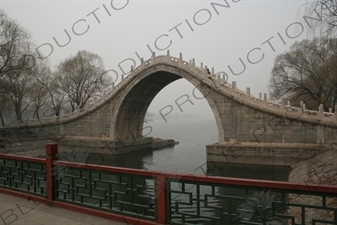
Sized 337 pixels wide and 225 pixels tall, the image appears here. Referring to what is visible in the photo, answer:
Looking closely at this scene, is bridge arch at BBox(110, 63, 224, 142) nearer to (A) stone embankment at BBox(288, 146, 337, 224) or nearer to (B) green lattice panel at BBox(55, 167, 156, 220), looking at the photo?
(A) stone embankment at BBox(288, 146, 337, 224)

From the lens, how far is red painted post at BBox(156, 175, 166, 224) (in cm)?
373

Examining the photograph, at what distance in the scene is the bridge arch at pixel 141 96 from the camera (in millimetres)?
18188

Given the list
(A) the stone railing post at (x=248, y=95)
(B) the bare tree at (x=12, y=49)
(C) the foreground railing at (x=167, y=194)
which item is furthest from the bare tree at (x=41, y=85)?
(C) the foreground railing at (x=167, y=194)

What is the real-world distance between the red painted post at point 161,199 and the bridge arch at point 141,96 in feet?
44.1

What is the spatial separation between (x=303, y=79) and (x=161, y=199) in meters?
22.8

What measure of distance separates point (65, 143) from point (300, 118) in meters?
18.9

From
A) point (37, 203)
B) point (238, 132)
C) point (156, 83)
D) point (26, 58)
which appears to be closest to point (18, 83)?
point (26, 58)

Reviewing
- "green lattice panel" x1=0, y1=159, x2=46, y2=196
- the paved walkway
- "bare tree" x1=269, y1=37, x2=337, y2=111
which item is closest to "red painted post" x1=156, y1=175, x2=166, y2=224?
the paved walkway

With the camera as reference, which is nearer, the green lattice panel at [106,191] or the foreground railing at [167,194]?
the foreground railing at [167,194]

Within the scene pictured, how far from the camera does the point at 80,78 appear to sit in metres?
30.8

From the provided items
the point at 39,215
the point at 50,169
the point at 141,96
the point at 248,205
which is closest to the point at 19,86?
the point at 141,96

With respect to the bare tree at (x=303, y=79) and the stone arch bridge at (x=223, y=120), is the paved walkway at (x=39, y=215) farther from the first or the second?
the bare tree at (x=303, y=79)

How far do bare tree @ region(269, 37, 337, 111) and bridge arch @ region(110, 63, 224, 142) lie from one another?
878 centimetres

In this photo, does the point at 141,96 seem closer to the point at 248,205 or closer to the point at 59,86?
the point at 59,86
